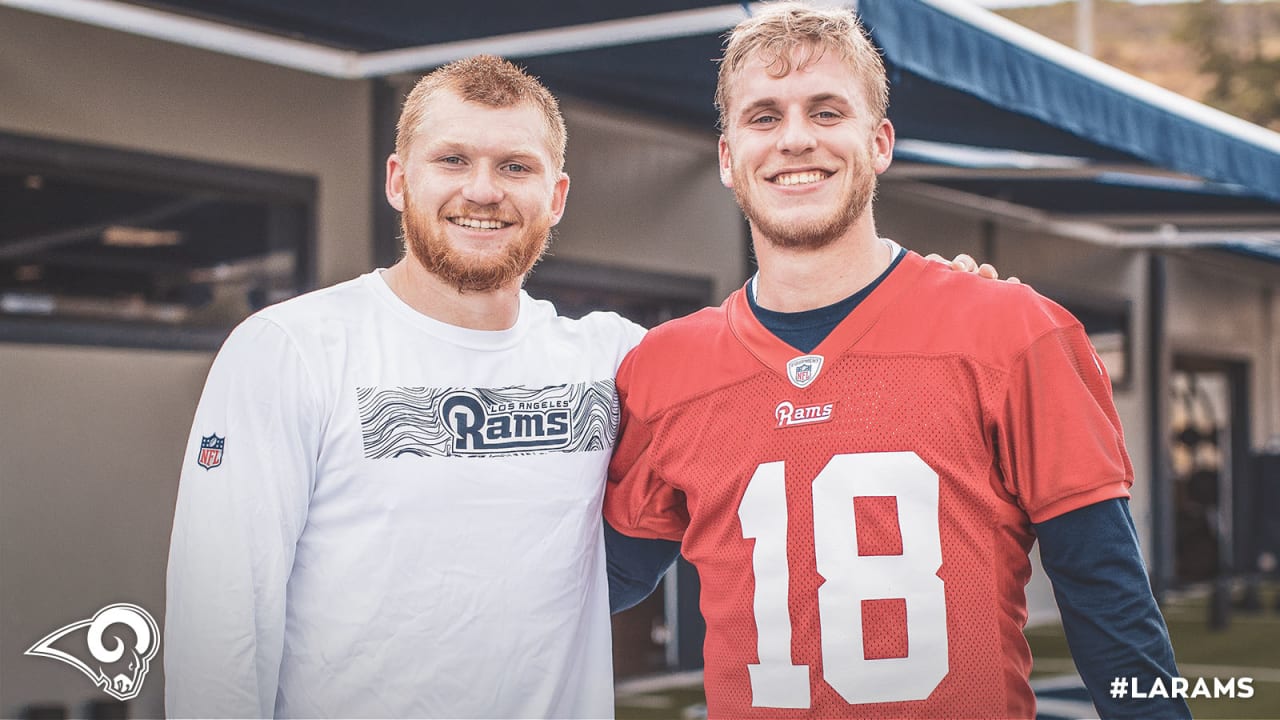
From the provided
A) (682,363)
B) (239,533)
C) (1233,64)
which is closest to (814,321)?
(682,363)

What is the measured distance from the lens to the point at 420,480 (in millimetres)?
2268

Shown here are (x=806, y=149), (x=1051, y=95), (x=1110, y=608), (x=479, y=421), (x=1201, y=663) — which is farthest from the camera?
(x=1201, y=663)

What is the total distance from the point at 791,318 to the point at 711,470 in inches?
11.7

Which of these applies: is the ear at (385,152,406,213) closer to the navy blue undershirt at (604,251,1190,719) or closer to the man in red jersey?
the man in red jersey

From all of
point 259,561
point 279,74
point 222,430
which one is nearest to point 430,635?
point 259,561

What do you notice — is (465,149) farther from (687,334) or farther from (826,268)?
(826,268)

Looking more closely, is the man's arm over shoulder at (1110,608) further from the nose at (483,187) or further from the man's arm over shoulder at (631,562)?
the nose at (483,187)

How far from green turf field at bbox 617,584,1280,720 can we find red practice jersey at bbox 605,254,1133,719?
13.7 feet

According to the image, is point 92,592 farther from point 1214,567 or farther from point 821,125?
point 1214,567

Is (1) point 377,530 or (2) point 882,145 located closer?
(1) point 377,530

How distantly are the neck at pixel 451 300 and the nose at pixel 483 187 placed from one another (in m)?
0.16

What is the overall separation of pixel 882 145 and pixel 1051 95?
2.75 m

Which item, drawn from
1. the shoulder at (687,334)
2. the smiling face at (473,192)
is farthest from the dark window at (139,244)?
the shoulder at (687,334)

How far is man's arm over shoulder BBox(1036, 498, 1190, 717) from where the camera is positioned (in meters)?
1.96
